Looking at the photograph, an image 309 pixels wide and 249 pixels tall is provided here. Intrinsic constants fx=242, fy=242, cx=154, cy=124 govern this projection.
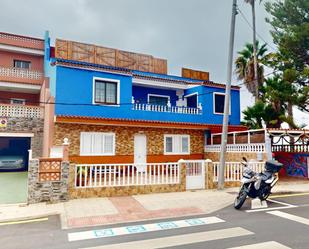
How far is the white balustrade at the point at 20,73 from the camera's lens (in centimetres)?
2022

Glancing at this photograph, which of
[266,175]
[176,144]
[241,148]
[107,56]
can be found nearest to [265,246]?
[266,175]

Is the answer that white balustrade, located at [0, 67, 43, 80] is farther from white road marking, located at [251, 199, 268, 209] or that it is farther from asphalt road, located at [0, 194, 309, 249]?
white road marking, located at [251, 199, 268, 209]

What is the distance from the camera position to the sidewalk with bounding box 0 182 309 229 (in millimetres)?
6680

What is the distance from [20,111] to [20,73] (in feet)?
19.2

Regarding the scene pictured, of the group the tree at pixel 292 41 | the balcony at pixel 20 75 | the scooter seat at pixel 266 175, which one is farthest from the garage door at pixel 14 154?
the tree at pixel 292 41

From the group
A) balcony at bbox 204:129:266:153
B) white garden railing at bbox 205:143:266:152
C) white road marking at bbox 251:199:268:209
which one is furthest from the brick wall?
white road marking at bbox 251:199:268:209

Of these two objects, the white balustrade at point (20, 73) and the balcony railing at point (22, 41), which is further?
the balcony railing at point (22, 41)

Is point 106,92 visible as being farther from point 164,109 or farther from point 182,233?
point 182,233

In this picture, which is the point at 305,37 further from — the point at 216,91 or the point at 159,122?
the point at 159,122

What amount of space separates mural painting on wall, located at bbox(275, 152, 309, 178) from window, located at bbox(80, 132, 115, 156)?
11.7 metres

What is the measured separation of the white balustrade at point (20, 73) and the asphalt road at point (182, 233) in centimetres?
1754

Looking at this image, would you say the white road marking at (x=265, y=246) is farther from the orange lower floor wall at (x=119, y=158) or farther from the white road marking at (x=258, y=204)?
the orange lower floor wall at (x=119, y=158)

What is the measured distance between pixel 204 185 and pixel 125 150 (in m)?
6.16

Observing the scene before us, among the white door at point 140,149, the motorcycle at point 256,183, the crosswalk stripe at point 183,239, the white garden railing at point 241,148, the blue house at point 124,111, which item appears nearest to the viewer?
the crosswalk stripe at point 183,239
